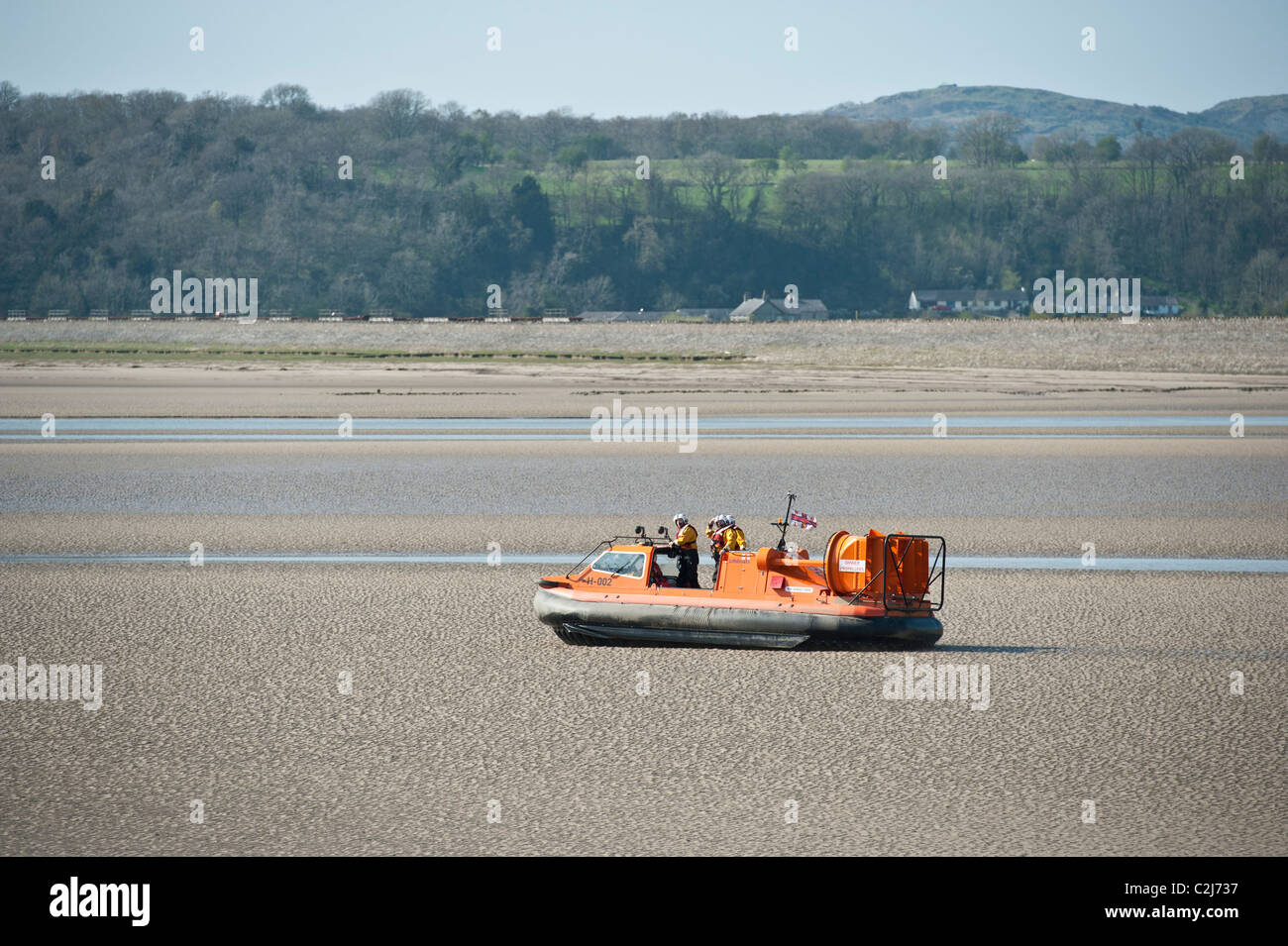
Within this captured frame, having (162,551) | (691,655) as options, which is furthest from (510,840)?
(162,551)

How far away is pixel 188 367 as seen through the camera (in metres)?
73.2

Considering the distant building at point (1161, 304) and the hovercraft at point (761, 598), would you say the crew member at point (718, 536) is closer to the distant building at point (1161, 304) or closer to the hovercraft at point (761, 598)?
the hovercraft at point (761, 598)

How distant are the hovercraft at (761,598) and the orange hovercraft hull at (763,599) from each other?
0.04ft

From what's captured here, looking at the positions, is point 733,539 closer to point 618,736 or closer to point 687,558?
point 687,558

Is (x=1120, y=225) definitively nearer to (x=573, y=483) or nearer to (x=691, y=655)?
(x=573, y=483)

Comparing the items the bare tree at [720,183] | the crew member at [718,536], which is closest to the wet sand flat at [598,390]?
the crew member at [718,536]

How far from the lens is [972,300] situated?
168375mm

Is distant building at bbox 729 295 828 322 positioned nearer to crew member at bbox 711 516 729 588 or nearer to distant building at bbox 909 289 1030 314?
distant building at bbox 909 289 1030 314

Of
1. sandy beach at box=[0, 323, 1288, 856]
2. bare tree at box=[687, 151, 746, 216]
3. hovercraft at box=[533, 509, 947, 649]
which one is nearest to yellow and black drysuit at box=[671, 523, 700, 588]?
hovercraft at box=[533, 509, 947, 649]

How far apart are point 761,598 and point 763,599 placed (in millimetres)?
27

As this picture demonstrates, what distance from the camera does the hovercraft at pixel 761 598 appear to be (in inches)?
520

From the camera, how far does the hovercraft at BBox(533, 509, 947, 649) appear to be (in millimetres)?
13203

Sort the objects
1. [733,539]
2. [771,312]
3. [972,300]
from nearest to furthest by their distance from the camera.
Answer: [733,539]
[771,312]
[972,300]

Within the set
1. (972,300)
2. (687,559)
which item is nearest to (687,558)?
(687,559)
